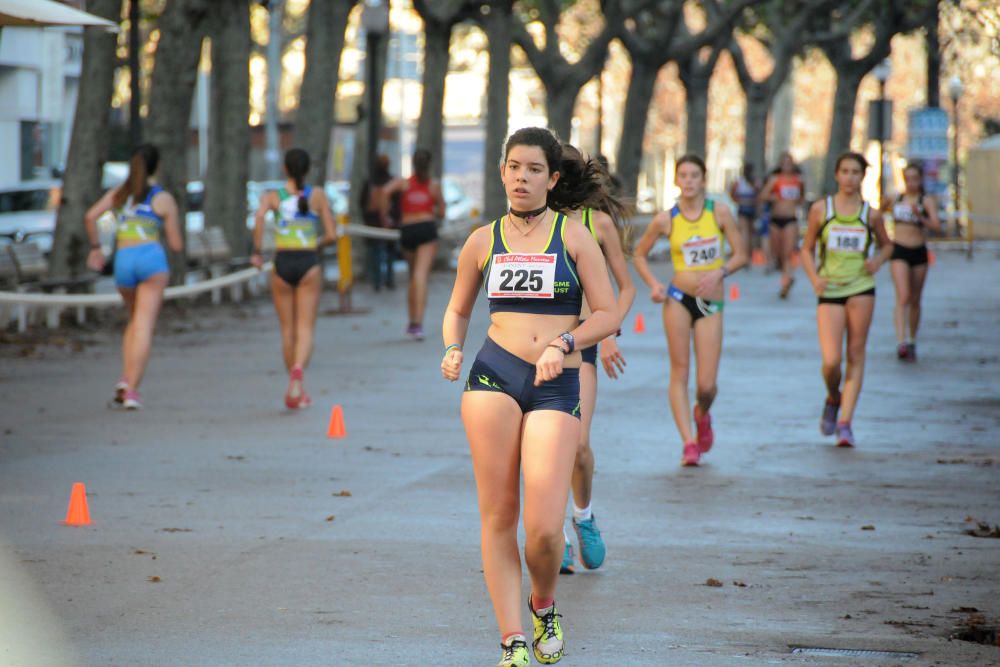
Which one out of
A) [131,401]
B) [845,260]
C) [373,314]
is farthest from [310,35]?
[845,260]

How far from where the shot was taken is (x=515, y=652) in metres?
5.73

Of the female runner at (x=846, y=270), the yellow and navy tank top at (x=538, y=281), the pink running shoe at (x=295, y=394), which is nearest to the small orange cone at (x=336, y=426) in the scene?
the pink running shoe at (x=295, y=394)

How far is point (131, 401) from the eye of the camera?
13219 mm

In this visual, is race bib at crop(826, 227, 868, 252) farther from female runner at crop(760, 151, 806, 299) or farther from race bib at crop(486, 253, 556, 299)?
Answer: female runner at crop(760, 151, 806, 299)

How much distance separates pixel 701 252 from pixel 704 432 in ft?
3.66

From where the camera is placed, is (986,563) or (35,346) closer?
(986,563)

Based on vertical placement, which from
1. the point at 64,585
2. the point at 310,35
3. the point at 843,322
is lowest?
the point at 64,585

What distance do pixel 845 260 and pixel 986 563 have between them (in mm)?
3922

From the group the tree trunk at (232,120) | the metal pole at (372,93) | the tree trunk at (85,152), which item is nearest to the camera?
the tree trunk at (85,152)

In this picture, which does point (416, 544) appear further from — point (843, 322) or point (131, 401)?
point (131, 401)

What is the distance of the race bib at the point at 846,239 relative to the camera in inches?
459

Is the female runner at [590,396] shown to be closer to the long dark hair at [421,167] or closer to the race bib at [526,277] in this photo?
the race bib at [526,277]

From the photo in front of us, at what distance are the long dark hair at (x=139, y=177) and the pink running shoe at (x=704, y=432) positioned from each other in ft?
15.4

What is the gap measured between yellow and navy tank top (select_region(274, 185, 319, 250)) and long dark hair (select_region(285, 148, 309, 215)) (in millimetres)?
32
